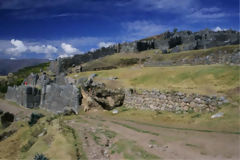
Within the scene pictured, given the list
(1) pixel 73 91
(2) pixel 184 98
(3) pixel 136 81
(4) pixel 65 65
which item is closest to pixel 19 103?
(4) pixel 65 65

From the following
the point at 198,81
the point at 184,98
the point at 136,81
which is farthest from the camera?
the point at 136,81

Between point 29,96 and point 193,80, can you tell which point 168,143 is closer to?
point 193,80

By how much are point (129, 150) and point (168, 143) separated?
1873 mm

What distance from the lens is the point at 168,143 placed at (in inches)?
348

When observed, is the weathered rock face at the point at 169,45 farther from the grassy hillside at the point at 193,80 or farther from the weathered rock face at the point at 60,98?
the grassy hillside at the point at 193,80

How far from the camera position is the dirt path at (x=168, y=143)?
24.5ft

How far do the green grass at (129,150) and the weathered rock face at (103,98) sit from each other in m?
9.38

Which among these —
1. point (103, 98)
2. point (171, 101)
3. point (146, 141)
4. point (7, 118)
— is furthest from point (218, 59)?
point (7, 118)

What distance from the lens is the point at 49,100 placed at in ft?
85.8

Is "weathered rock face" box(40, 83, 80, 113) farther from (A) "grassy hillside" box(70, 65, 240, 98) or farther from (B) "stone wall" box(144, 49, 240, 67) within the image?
(B) "stone wall" box(144, 49, 240, 67)

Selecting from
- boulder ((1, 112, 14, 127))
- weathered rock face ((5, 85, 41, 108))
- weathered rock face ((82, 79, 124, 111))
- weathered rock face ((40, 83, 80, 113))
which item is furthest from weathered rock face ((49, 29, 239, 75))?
weathered rock face ((82, 79, 124, 111))

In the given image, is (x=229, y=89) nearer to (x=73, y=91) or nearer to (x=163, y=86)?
(x=163, y=86)

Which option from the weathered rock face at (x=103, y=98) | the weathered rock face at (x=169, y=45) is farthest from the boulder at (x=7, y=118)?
the weathered rock face at (x=169, y=45)

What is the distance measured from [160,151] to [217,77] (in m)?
9.32
